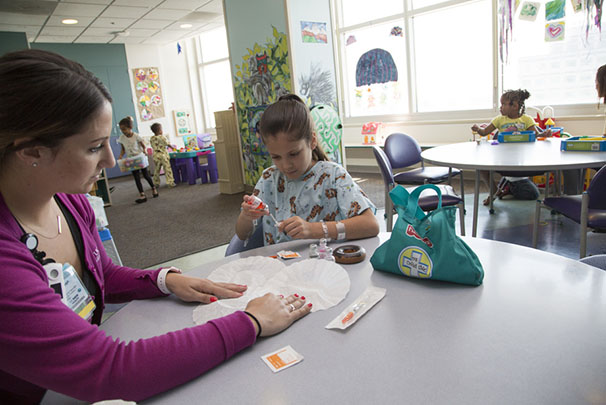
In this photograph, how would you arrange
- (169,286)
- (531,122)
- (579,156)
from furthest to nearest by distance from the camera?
(531,122), (579,156), (169,286)

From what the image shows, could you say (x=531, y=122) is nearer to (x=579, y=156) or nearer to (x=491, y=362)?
(x=579, y=156)

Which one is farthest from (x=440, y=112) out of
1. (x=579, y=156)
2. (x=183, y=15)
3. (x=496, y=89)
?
(x=183, y=15)

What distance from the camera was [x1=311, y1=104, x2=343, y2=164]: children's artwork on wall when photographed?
13.7ft

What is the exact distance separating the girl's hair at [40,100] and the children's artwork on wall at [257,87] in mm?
3969

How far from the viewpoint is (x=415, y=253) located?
95 centimetres

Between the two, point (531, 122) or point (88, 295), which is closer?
point (88, 295)

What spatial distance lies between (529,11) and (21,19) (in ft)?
24.5

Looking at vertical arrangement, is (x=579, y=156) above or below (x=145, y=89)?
below

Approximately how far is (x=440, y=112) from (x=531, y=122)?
1897 mm

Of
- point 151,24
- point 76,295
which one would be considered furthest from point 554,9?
point 151,24

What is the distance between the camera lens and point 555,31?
176 inches

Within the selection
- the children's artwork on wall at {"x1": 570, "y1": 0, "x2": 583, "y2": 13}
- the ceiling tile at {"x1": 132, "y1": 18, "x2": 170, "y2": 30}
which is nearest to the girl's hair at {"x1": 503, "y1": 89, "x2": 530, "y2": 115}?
the children's artwork on wall at {"x1": 570, "y1": 0, "x2": 583, "y2": 13}

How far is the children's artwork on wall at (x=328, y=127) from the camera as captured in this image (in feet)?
13.7

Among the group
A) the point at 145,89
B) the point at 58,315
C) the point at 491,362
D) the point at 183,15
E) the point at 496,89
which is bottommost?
the point at 491,362
